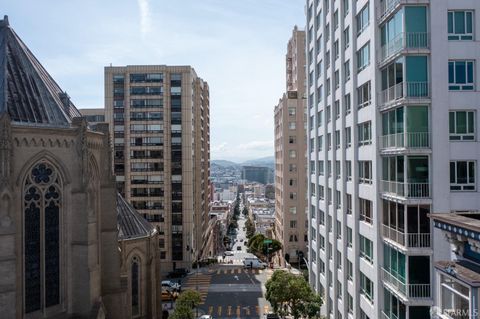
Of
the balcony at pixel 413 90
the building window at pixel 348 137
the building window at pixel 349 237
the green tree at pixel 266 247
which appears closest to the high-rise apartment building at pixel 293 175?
the green tree at pixel 266 247

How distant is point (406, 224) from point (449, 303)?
776cm

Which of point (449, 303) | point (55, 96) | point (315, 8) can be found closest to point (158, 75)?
point (315, 8)

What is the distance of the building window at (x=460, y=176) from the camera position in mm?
21656

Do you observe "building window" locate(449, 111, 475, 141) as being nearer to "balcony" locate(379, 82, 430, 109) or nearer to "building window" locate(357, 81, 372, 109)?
"balcony" locate(379, 82, 430, 109)

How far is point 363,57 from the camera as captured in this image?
27906mm

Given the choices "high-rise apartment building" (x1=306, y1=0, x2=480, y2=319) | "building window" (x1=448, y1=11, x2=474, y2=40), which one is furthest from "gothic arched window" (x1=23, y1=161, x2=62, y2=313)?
"building window" (x1=448, y1=11, x2=474, y2=40)

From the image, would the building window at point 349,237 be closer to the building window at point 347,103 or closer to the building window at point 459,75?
the building window at point 347,103

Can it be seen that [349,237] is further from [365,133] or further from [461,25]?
[461,25]

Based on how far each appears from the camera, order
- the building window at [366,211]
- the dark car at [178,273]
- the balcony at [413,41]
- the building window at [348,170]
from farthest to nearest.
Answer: the dark car at [178,273] < the building window at [348,170] < the building window at [366,211] < the balcony at [413,41]

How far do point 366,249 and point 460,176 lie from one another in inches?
335

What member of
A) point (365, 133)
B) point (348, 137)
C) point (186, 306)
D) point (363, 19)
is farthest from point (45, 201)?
point (363, 19)

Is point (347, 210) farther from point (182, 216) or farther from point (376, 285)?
point (182, 216)

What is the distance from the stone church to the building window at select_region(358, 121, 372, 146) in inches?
658

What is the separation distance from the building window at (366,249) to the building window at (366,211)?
1.27 m
